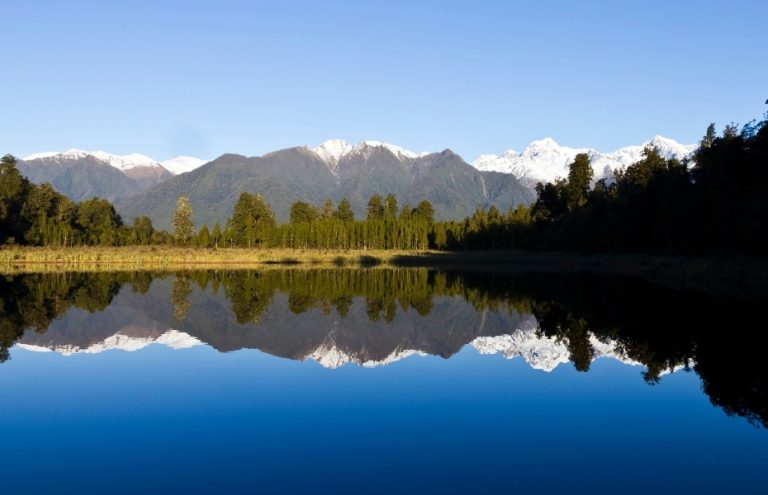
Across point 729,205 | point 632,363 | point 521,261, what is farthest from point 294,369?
point 521,261

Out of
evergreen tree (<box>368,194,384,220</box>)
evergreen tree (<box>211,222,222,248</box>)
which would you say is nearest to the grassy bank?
evergreen tree (<box>211,222,222,248</box>)

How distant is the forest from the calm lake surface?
98.3ft

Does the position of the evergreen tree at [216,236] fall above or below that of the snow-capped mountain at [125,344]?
above

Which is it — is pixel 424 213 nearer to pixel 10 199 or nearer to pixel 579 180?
pixel 579 180

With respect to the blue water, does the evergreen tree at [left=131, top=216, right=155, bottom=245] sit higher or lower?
higher

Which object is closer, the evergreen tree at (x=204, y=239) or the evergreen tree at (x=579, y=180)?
the evergreen tree at (x=579, y=180)

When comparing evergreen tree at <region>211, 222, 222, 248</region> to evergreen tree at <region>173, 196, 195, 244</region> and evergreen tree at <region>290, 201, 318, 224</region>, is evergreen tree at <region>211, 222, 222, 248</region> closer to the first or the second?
evergreen tree at <region>173, 196, 195, 244</region>

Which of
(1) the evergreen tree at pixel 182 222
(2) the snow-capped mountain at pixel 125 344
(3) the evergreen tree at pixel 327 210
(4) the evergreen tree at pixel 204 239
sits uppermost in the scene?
(3) the evergreen tree at pixel 327 210

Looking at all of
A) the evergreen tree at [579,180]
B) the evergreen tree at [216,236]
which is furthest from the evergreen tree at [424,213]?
the evergreen tree at [579,180]

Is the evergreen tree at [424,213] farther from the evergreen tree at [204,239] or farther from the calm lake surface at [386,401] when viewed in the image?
the calm lake surface at [386,401]

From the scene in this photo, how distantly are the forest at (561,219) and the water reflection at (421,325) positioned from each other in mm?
20140

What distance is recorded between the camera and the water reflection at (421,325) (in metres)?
20.7

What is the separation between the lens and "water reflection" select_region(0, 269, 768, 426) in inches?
816

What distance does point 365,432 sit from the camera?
41.8ft
